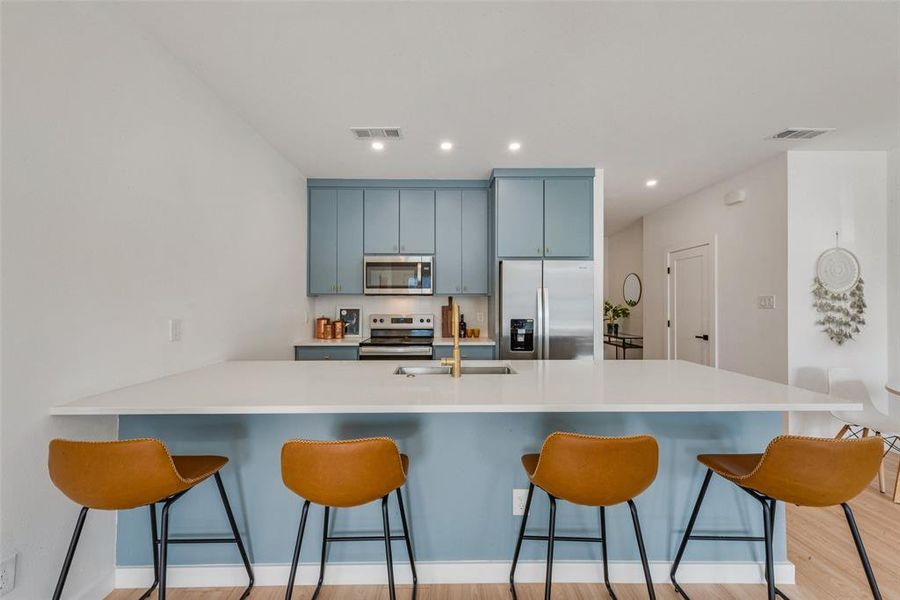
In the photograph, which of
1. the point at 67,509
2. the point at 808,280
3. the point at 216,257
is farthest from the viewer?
the point at 808,280

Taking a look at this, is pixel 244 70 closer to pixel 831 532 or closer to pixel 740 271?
pixel 831 532

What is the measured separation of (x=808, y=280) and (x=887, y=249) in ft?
2.20

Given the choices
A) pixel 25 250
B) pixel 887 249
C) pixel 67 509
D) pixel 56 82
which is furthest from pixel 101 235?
pixel 887 249

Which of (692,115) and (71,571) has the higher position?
(692,115)

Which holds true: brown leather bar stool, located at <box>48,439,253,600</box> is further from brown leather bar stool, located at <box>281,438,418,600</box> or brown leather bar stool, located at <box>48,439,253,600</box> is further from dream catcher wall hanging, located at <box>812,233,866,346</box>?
dream catcher wall hanging, located at <box>812,233,866,346</box>

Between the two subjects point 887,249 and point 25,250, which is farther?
point 887,249

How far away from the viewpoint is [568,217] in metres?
3.73

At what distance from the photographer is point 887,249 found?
3293 mm

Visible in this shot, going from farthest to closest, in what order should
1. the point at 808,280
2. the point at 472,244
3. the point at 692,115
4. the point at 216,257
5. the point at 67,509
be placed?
the point at 472,244, the point at 808,280, the point at 692,115, the point at 216,257, the point at 67,509

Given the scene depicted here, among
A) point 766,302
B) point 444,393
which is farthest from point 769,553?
point 766,302

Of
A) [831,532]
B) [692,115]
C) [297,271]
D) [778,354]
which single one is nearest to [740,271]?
[778,354]

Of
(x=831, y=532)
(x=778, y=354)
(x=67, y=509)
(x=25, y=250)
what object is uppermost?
(x=25, y=250)

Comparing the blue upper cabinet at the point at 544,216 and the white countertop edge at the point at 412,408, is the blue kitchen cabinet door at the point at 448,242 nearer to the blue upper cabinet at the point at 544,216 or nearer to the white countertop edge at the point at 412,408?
the blue upper cabinet at the point at 544,216

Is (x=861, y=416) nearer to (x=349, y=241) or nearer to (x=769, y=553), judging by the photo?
(x=769, y=553)
